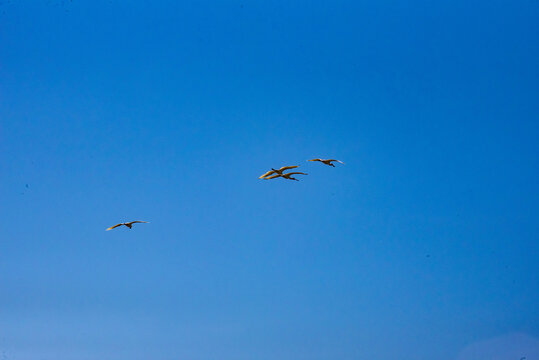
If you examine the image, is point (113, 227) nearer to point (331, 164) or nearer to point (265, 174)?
point (265, 174)

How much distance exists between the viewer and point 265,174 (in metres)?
75.8

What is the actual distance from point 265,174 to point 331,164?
8.71m

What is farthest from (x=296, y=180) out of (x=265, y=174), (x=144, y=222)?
(x=144, y=222)

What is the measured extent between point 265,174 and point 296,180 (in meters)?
5.28

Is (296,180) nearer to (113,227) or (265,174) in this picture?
(265,174)

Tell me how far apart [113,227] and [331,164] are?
1245 inches

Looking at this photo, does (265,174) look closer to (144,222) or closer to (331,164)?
(331,164)

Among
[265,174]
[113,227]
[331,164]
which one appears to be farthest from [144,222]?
[331,164]

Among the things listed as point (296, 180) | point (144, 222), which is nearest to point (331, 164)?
point (296, 180)

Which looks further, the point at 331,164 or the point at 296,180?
the point at 296,180

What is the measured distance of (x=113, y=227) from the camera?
267 feet

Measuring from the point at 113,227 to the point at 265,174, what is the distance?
75.6 feet

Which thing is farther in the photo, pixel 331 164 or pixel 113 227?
pixel 113 227

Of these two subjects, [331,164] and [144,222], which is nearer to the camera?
[331,164]
